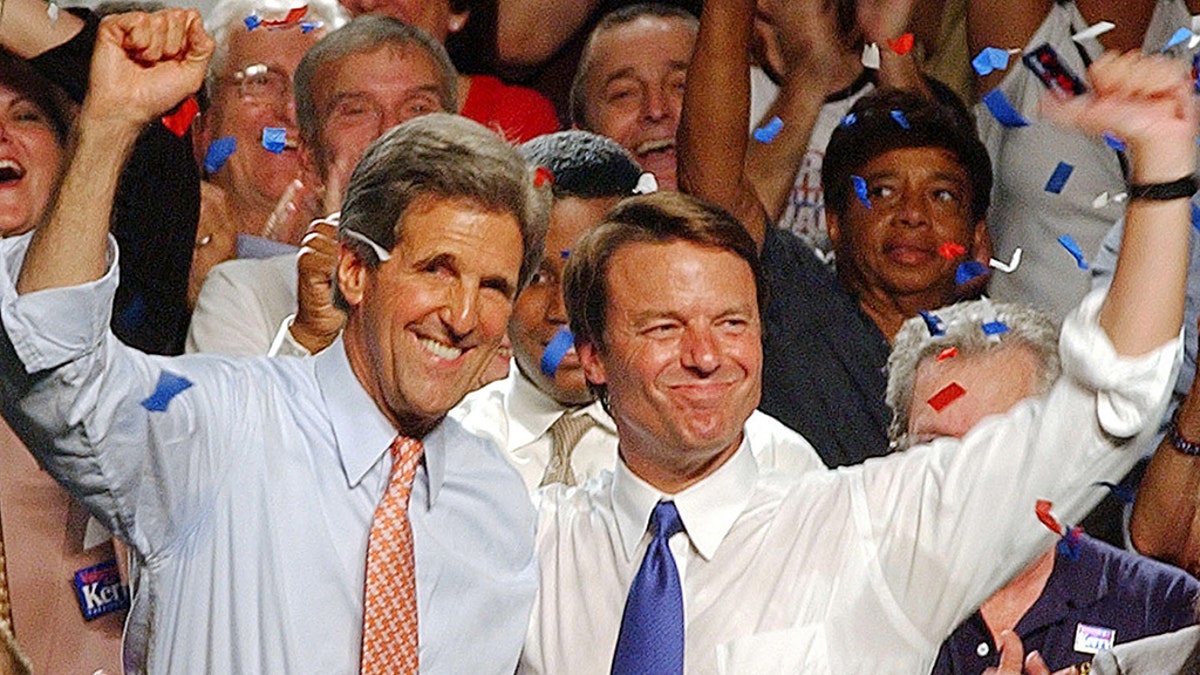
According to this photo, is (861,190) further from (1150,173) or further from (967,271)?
(1150,173)

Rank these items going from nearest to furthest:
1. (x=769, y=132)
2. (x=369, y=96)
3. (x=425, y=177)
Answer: (x=425, y=177)
(x=369, y=96)
(x=769, y=132)

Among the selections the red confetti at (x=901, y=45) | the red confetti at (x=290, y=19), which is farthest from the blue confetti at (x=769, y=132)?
the red confetti at (x=290, y=19)

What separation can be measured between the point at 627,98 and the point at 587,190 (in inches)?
22.8

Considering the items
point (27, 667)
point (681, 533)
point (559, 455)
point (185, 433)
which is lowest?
point (559, 455)

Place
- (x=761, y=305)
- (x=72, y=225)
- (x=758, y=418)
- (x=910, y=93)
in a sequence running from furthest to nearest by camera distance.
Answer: (x=910, y=93), (x=758, y=418), (x=761, y=305), (x=72, y=225)

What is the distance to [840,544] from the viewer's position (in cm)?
233

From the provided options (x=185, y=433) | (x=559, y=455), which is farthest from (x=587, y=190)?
(x=185, y=433)

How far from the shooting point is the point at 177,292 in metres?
3.21

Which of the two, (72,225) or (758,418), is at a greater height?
(72,225)

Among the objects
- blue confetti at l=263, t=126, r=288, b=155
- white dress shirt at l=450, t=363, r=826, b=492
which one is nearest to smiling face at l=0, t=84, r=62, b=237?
blue confetti at l=263, t=126, r=288, b=155

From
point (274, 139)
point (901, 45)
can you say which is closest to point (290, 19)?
point (274, 139)

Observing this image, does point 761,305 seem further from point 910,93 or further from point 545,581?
point 910,93

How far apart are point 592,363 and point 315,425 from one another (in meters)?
0.43

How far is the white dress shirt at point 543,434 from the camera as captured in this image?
2.82 meters
